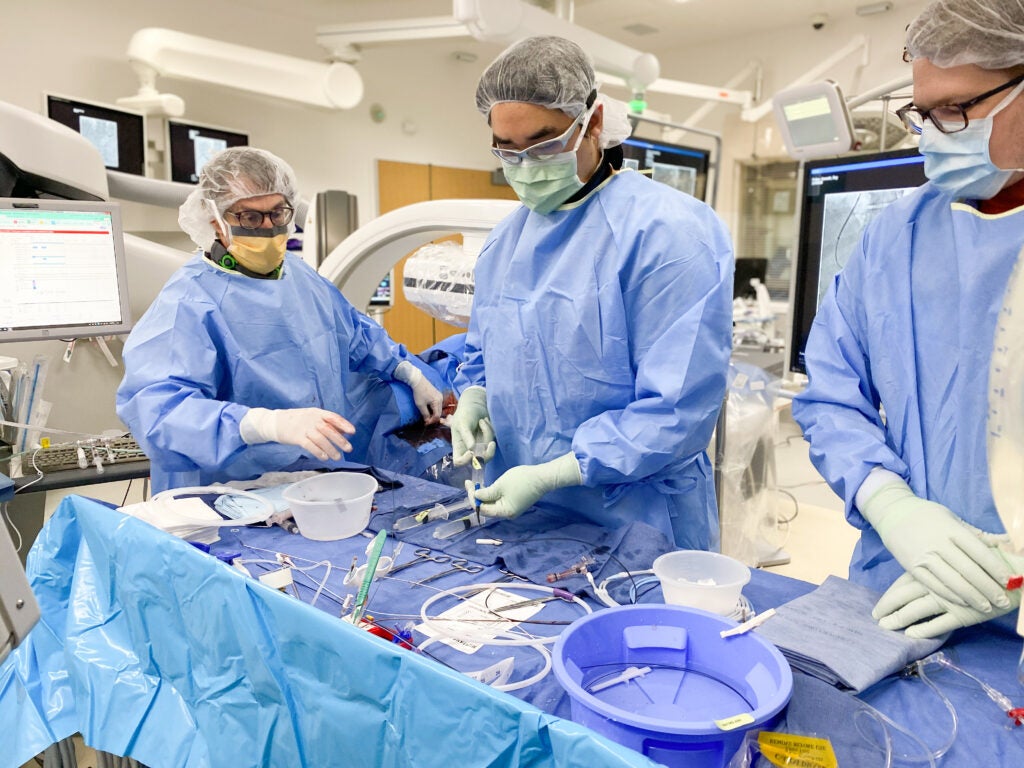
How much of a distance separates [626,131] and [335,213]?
170cm

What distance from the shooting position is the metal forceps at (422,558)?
4.16ft

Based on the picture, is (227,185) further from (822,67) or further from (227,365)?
(822,67)

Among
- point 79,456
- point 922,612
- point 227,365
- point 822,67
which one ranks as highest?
point 822,67

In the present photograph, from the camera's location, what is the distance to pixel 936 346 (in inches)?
41.7

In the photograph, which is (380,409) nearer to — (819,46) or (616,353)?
(616,353)

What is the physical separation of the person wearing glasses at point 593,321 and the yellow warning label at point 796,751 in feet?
1.86

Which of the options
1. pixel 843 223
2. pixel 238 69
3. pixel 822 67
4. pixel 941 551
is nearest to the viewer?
pixel 941 551

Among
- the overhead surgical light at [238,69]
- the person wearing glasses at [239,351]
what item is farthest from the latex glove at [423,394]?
the overhead surgical light at [238,69]

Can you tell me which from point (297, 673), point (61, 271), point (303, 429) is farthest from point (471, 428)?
point (61, 271)

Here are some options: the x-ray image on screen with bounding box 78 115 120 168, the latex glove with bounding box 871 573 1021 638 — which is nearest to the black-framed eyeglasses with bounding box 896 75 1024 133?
the latex glove with bounding box 871 573 1021 638

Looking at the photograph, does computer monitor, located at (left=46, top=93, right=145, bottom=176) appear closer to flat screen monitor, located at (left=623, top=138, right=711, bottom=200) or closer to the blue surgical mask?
flat screen monitor, located at (left=623, top=138, right=711, bottom=200)

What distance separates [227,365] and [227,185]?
17.2 inches

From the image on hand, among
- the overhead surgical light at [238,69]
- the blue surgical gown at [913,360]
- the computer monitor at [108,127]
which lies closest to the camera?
the blue surgical gown at [913,360]

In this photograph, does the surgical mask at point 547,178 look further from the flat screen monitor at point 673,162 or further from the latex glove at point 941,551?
the flat screen monitor at point 673,162
